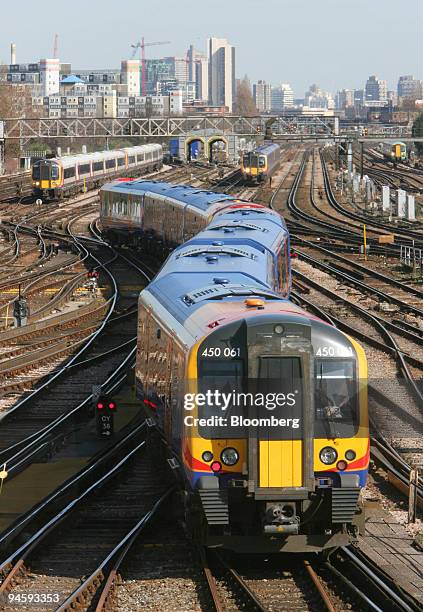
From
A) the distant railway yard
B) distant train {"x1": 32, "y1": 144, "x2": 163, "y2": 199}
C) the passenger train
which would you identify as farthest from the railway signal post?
distant train {"x1": 32, "y1": 144, "x2": 163, "y2": 199}

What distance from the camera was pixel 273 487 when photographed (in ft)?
32.3

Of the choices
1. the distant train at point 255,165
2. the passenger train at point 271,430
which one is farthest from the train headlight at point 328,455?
the distant train at point 255,165

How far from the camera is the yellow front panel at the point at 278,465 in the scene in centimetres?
984

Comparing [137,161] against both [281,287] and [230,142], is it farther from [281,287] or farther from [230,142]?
[281,287]

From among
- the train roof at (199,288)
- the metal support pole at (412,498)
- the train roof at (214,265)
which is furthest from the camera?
the train roof at (214,265)

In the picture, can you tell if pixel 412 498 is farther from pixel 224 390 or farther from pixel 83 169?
pixel 83 169

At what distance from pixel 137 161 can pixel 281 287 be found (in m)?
58.3

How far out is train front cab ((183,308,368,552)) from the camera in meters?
9.86

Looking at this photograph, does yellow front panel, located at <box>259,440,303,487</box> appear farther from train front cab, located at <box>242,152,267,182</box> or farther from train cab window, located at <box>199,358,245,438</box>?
train front cab, located at <box>242,152,267,182</box>

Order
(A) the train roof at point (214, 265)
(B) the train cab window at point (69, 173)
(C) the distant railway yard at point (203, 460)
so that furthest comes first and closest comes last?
(B) the train cab window at point (69, 173) < (A) the train roof at point (214, 265) < (C) the distant railway yard at point (203, 460)

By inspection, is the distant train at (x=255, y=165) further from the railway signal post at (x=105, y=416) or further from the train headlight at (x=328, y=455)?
the train headlight at (x=328, y=455)

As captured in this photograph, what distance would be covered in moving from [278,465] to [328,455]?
46 cm

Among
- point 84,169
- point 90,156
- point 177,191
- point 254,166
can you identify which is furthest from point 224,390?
point 254,166

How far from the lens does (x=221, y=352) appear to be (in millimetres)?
10062
